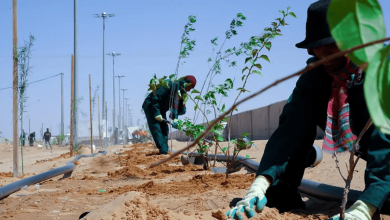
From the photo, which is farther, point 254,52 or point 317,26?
point 254,52

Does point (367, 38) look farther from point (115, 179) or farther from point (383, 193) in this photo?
point (115, 179)

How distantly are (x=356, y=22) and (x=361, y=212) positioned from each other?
139cm

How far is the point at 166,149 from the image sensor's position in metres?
9.55

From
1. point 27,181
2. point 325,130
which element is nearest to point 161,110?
point 27,181

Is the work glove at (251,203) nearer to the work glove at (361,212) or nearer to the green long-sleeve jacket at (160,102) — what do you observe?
the work glove at (361,212)

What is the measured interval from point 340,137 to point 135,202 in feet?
3.83

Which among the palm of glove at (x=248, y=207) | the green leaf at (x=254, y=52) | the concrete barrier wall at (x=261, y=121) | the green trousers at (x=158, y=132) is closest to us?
the palm of glove at (x=248, y=207)

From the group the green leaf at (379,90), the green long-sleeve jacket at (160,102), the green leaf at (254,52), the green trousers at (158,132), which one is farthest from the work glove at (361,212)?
the green trousers at (158,132)

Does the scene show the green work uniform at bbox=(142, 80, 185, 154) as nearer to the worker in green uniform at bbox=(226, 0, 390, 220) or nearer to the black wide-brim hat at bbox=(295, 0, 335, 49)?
the worker in green uniform at bbox=(226, 0, 390, 220)

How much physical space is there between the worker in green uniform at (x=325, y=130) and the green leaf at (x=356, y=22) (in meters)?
1.29

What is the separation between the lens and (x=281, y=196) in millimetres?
2605

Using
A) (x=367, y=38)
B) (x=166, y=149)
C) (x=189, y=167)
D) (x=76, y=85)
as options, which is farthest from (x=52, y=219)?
(x=76, y=85)

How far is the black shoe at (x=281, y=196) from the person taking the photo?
2.56 metres

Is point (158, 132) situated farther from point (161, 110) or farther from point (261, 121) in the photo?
point (261, 121)
